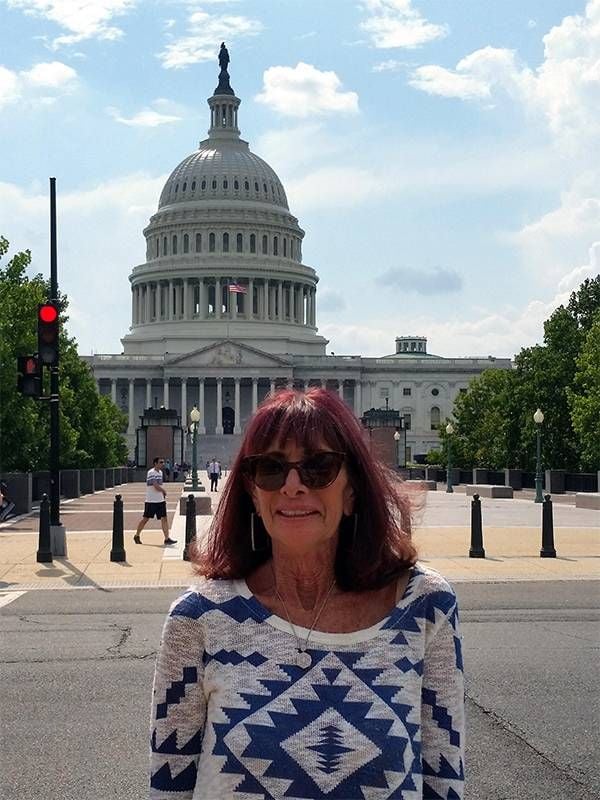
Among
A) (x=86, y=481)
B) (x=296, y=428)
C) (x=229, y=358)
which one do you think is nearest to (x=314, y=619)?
(x=296, y=428)

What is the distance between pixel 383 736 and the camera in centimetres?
316

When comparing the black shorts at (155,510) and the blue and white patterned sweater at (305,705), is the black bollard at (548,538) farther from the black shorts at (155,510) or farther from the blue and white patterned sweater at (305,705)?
the blue and white patterned sweater at (305,705)

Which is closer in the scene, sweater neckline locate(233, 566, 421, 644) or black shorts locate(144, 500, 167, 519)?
sweater neckline locate(233, 566, 421, 644)

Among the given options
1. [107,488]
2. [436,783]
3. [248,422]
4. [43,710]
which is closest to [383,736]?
[436,783]

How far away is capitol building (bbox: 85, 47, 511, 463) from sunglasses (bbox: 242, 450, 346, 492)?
5889 inches

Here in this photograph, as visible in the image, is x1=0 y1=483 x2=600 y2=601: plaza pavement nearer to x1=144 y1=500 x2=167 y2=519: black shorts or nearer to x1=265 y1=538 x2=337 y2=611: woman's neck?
x1=144 y1=500 x2=167 y2=519: black shorts

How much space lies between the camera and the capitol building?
155 m

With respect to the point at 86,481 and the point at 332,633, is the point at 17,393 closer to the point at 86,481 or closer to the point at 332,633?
the point at 86,481

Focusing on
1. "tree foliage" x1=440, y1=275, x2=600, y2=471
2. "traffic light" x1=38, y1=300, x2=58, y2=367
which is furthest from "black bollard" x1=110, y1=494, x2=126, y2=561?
"tree foliage" x1=440, y1=275, x2=600, y2=471

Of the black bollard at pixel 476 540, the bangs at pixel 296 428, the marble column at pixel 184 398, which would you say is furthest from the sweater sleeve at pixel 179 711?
the marble column at pixel 184 398

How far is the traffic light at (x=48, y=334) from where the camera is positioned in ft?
71.4

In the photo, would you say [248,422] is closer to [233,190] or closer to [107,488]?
[107,488]

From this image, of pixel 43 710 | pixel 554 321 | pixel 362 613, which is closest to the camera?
pixel 362 613

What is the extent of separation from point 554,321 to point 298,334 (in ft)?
340
